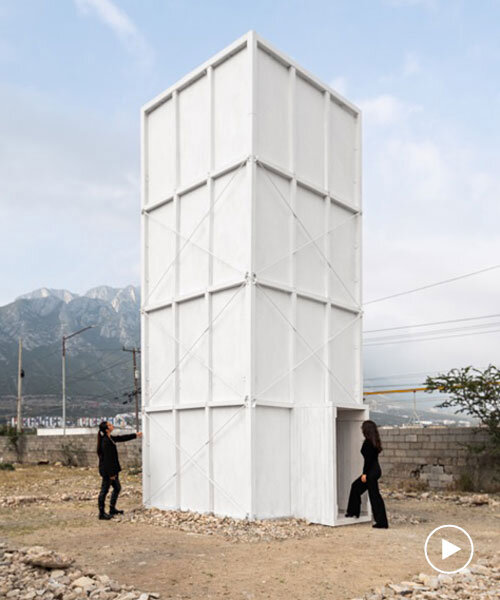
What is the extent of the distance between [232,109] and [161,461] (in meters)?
6.75

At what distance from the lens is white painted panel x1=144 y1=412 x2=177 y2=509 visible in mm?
13203

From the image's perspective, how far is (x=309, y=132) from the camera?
44.1ft

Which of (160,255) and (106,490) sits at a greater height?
(160,255)

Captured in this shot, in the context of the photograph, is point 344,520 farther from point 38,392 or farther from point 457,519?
point 38,392

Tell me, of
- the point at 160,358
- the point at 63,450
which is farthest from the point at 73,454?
the point at 160,358

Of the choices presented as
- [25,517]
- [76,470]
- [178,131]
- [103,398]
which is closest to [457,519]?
[25,517]

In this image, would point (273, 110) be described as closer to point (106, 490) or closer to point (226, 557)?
point (106, 490)

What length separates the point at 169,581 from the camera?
7.55m

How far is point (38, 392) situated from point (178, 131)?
505ft

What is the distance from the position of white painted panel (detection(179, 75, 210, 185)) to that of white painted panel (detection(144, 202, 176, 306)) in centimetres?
90

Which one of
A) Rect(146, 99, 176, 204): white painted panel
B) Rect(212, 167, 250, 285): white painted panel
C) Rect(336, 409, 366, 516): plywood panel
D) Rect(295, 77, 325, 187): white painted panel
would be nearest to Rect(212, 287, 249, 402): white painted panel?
Rect(212, 167, 250, 285): white painted panel

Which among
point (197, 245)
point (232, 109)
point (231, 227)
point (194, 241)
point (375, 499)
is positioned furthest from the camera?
point (194, 241)

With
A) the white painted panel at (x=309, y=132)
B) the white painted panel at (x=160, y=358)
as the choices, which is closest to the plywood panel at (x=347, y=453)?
the white painted panel at (x=160, y=358)

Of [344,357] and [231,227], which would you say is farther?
[344,357]
